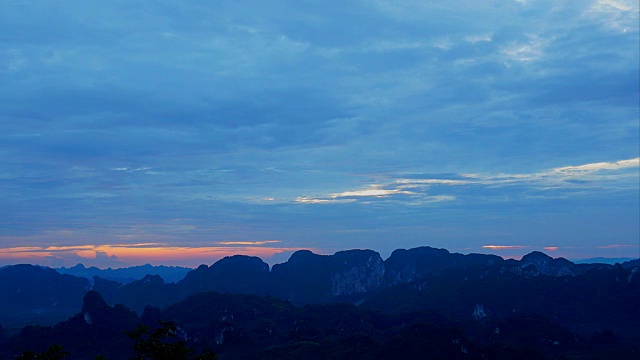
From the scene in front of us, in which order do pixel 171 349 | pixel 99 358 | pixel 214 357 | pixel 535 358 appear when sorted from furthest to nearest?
pixel 535 358 < pixel 214 357 < pixel 171 349 < pixel 99 358

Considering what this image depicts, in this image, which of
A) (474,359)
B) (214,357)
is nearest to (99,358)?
(214,357)

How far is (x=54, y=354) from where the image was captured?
145 ft

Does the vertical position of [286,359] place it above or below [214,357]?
below

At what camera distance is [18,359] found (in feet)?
139

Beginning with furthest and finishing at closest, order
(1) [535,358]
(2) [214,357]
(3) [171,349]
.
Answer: (1) [535,358] → (2) [214,357] → (3) [171,349]

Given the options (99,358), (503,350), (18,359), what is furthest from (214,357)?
(503,350)

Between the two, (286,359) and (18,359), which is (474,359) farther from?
(18,359)

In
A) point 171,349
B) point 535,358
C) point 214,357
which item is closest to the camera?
point 171,349

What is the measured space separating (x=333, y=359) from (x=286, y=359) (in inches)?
681

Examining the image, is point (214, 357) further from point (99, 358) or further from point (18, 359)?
point (18, 359)

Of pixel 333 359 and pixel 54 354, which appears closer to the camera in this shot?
pixel 54 354

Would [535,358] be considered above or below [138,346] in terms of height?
below

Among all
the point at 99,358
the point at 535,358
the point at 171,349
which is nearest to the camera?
the point at 99,358

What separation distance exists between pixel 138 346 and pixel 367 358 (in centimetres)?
16850
